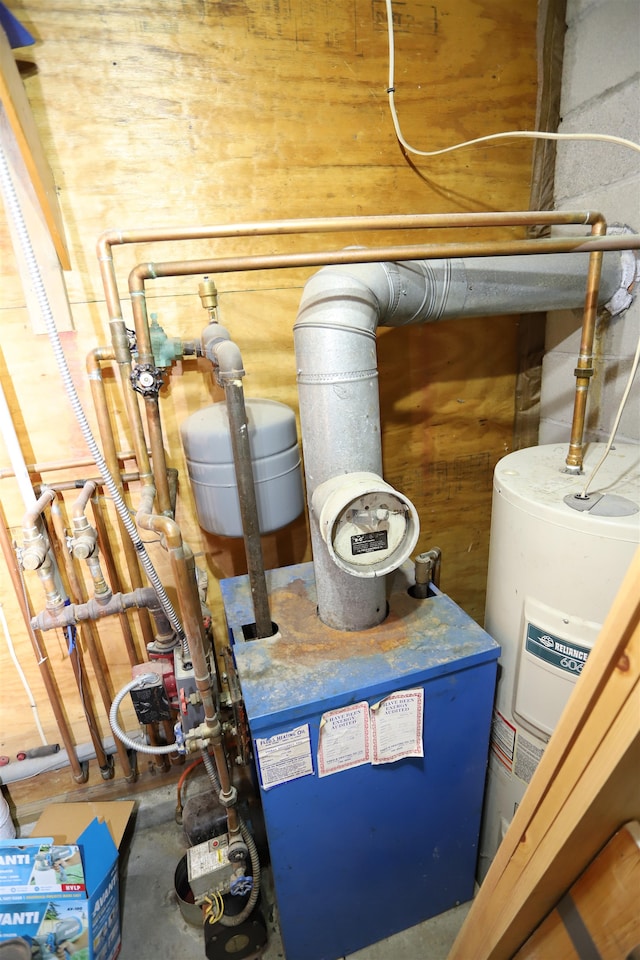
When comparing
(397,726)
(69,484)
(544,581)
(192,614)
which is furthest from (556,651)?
(69,484)

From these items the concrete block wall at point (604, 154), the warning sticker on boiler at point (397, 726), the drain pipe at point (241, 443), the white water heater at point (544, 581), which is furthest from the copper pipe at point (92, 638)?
the concrete block wall at point (604, 154)

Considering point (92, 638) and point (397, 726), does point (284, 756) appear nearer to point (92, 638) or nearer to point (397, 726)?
point (397, 726)

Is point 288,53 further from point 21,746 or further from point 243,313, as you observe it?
point 21,746

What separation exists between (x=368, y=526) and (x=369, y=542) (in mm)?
34

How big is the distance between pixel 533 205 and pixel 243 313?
40.5 inches

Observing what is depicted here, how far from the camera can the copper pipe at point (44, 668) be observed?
4.51ft

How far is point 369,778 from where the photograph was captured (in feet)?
3.57

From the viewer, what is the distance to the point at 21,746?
5.25ft

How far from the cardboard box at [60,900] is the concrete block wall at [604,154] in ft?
6.28

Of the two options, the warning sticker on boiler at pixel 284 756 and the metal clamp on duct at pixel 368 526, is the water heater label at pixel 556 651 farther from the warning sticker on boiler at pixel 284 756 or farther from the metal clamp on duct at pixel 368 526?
the warning sticker on boiler at pixel 284 756

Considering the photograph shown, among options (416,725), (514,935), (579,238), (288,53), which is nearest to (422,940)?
(416,725)

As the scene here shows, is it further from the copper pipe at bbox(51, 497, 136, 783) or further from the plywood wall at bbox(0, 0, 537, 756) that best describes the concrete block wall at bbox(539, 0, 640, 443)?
the copper pipe at bbox(51, 497, 136, 783)

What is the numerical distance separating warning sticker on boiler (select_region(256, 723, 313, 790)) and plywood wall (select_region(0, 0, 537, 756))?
0.75m

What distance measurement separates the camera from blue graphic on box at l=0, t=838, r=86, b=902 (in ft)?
3.83
